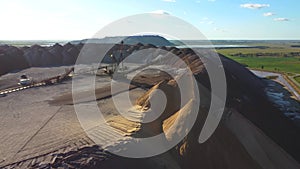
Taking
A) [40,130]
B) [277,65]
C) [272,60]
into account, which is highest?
[40,130]

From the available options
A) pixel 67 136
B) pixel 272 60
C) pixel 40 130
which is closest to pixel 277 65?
pixel 272 60

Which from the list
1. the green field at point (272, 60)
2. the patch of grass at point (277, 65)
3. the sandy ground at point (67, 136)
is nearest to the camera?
the sandy ground at point (67, 136)

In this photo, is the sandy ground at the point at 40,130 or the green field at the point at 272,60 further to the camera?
the green field at the point at 272,60

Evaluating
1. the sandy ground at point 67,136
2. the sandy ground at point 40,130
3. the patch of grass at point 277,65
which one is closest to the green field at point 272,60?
the patch of grass at point 277,65

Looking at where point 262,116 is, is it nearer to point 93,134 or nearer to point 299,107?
point 299,107

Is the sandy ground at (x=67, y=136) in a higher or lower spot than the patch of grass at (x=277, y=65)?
higher

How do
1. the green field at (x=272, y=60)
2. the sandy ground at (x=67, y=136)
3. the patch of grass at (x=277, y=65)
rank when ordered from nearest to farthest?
the sandy ground at (x=67, y=136) → the patch of grass at (x=277, y=65) → the green field at (x=272, y=60)

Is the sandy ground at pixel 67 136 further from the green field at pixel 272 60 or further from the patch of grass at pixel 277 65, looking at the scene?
the patch of grass at pixel 277 65

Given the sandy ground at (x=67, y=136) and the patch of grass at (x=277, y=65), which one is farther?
the patch of grass at (x=277, y=65)

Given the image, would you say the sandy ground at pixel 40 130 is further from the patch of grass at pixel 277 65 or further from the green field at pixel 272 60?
the green field at pixel 272 60

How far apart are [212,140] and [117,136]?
4.32 meters

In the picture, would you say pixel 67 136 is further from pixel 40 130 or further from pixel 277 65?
pixel 277 65

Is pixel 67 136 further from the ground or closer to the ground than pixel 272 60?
further from the ground

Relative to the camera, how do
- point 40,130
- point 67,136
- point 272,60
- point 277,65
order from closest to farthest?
point 67,136, point 40,130, point 277,65, point 272,60
